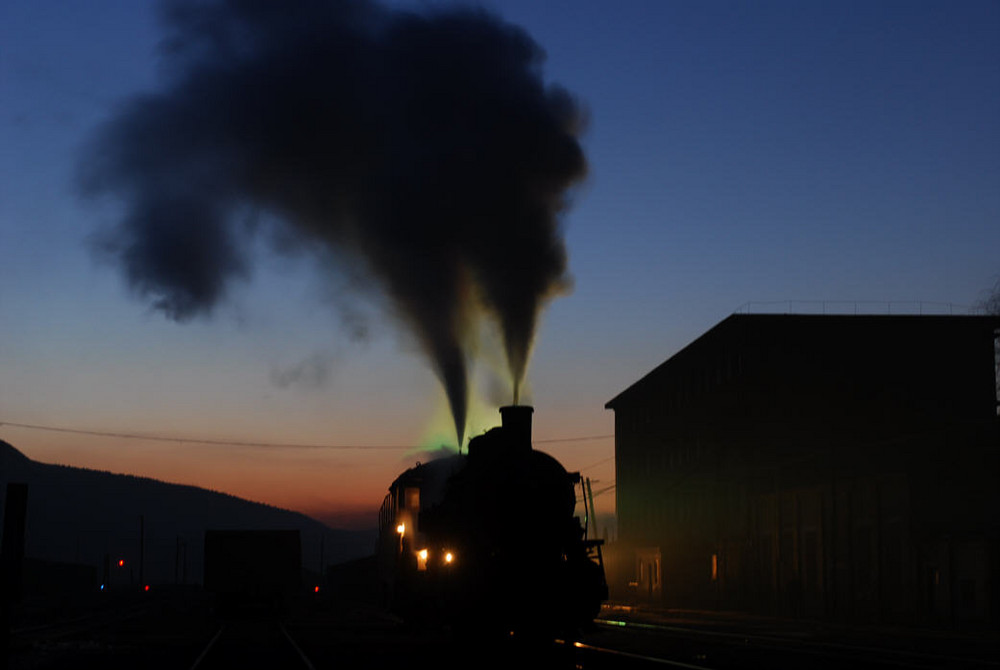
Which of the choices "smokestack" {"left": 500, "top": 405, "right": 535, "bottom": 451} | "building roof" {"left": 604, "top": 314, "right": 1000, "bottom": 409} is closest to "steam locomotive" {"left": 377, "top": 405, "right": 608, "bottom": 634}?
"smokestack" {"left": 500, "top": 405, "right": 535, "bottom": 451}

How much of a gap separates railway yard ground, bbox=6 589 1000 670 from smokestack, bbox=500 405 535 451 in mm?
3637

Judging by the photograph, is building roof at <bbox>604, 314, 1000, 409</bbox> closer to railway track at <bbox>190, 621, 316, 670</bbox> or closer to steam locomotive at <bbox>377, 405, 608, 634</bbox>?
railway track at <bbox>190, 621, 316, 670</bbox>

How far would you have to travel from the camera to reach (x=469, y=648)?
22.2m

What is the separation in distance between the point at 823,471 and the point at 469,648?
37574 mm

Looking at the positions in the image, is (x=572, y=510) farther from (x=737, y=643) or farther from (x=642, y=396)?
(x=642, y=396)

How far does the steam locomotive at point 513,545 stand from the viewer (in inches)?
800

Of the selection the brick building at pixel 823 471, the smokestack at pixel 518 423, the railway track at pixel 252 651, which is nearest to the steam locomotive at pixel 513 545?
the smokestack at pixel 518 423

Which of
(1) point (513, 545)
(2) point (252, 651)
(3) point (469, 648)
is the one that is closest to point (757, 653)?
(3) point (469, 648)

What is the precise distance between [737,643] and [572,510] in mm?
8694

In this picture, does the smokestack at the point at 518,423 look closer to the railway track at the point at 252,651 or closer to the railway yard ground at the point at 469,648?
the railway yard ground at the point at 469,648

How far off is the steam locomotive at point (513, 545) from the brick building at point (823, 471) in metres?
25.7

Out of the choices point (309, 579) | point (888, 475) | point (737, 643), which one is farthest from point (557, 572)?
point (309, 579)

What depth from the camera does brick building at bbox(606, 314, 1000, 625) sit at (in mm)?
47469

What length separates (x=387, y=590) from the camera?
3903 cm
